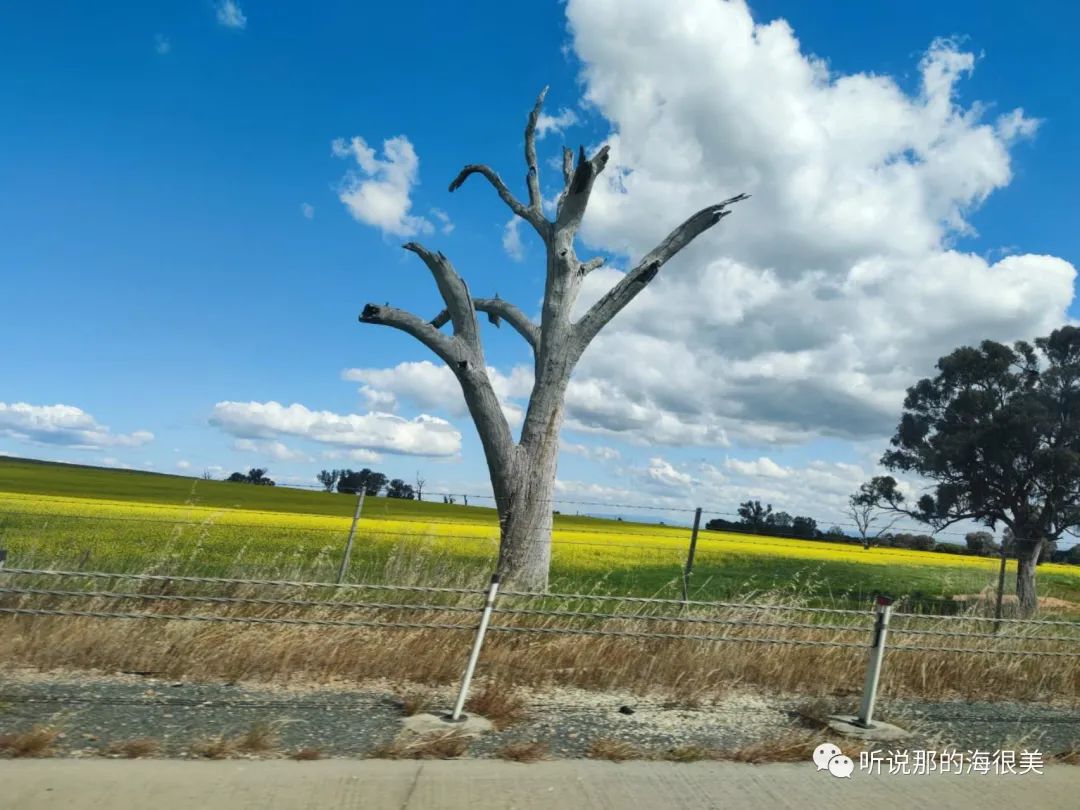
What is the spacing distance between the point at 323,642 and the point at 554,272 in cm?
759

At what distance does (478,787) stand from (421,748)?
559 millimetres

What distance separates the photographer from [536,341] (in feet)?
41.3

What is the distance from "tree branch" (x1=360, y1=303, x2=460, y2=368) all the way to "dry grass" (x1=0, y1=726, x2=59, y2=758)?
7.82 meters

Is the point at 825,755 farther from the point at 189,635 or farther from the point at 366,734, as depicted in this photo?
the point at 189,635

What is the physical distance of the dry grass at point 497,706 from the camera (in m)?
5.02

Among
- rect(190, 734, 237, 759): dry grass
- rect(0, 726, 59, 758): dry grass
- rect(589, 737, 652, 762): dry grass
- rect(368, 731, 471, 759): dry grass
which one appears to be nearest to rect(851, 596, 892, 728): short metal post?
rect(589, 737, 652, 762): dry grass

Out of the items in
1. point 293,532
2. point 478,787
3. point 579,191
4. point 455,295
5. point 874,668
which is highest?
point 579,191

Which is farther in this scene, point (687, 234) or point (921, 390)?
point (921, 390)

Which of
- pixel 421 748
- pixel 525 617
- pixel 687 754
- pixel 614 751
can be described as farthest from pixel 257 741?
pixel 525 617

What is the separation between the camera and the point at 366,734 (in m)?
4.61

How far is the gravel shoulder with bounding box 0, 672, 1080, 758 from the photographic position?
4.43m

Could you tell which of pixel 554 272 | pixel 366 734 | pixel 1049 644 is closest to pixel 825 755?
pixel 366 734

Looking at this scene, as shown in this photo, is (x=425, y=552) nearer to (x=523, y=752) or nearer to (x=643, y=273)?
(x=643, y=273)

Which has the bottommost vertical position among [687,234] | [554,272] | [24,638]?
[24,638]
